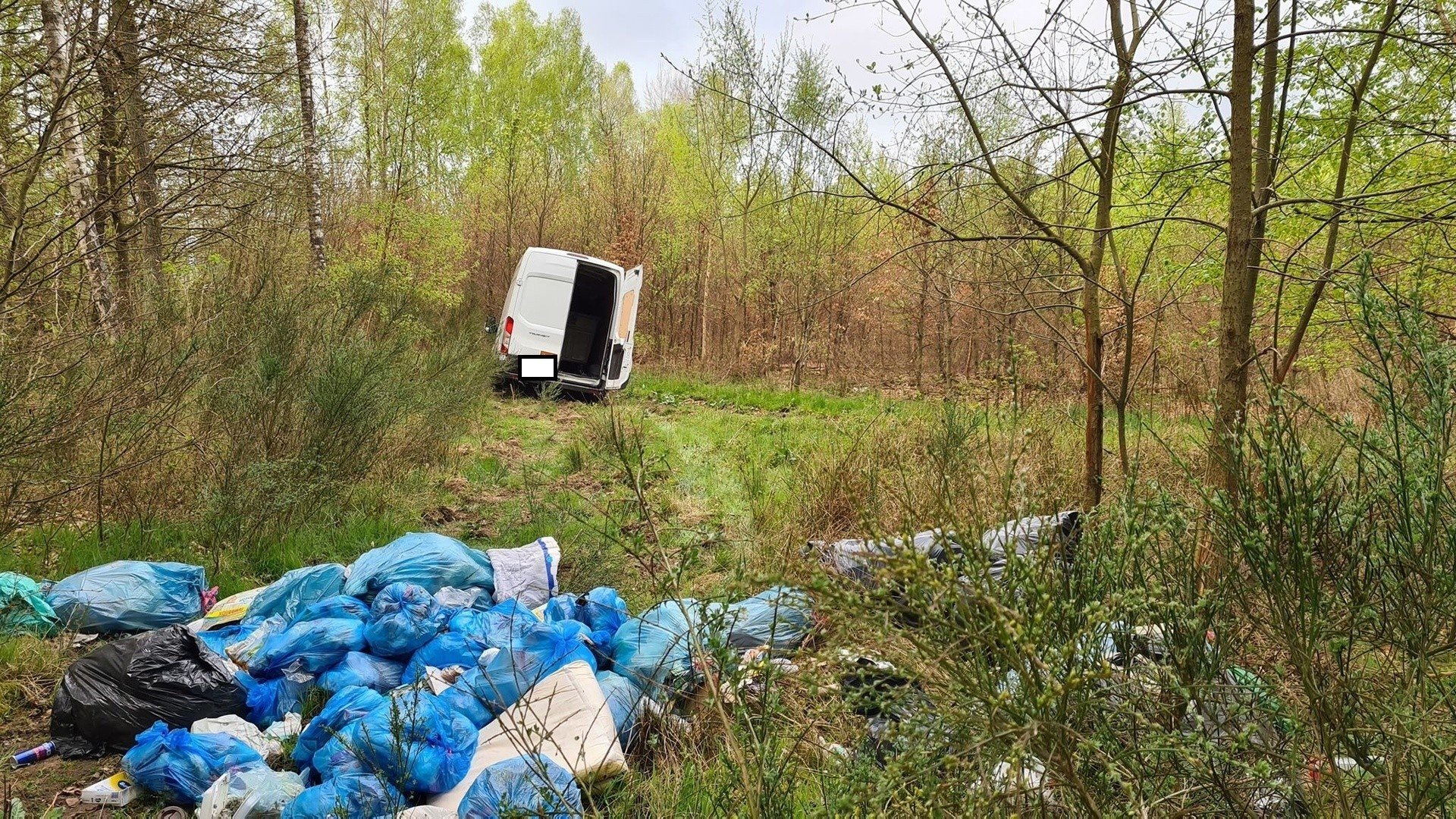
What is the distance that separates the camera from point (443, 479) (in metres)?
7.01

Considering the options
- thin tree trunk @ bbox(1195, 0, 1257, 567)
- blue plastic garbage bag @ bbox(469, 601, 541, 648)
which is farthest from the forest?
blue plastic garbage bag @ bbox(469, 601, 541, 648)

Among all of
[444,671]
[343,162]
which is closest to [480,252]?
[343,162]

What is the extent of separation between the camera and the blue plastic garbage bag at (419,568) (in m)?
4.20

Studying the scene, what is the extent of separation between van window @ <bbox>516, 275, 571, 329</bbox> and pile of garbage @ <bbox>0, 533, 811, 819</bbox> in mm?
8523

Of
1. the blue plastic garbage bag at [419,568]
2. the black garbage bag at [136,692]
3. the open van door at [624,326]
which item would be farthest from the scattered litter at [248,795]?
the open van door at [624,326]

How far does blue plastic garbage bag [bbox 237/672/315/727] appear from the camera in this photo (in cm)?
345

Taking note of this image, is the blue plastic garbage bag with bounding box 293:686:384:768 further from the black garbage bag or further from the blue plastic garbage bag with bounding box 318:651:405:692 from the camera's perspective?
the black garbage bag

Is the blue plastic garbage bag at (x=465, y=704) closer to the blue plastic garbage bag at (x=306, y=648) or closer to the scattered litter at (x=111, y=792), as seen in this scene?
the blue plastic garbage bag at (x=306, y=648)

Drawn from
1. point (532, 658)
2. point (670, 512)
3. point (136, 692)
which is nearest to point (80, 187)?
point (136, 692)

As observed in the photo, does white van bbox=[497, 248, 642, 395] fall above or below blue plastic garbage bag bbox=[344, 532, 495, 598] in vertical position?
above

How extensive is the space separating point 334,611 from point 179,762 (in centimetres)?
111

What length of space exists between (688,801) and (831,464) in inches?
147

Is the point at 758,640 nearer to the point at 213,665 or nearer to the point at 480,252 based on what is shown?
the point at 213,665

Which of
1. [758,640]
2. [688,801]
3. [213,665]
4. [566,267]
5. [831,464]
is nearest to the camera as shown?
[688,801]
